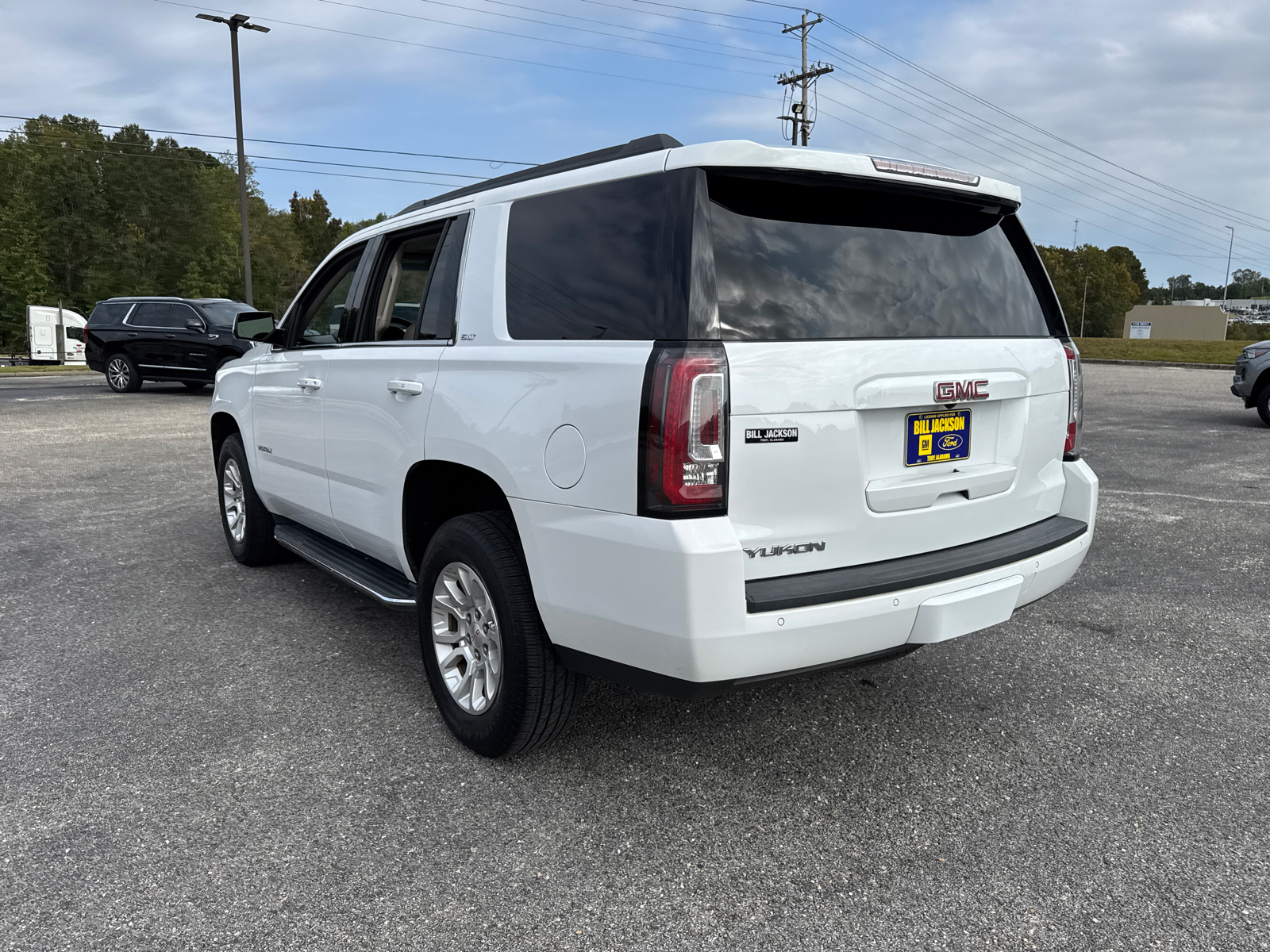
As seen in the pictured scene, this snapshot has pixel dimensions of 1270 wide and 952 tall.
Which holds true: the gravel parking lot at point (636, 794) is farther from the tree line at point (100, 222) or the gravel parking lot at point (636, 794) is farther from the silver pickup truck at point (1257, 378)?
the tree line at point (100, 222)

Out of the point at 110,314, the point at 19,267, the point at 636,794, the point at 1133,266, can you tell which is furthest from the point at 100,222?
the point at 1133,266

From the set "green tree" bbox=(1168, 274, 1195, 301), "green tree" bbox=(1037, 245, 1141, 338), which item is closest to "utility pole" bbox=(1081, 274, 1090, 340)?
"green tree" bbox=(1037, 245, 1141, 338)

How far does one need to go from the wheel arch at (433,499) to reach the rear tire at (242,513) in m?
2.22

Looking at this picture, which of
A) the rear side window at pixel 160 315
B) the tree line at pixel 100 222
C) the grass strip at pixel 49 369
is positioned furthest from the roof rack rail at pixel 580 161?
the tree line at pixel 100 222

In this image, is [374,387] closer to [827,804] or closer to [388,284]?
[388,284]

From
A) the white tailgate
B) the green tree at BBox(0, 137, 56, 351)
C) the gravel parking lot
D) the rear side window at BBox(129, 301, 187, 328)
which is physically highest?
the green tree at BBox(0, 137, 56, 351)

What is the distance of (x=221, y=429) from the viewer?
6.18m

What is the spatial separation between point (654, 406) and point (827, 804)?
4.67ft

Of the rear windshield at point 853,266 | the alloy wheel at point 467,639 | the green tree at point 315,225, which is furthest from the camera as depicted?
the green tree at point 315,225

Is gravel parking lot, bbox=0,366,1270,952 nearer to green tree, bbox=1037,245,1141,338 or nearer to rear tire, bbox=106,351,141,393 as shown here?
rear tire, bbox=106,351,141,393

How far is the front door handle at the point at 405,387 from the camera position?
11.5ft

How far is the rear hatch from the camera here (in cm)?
260

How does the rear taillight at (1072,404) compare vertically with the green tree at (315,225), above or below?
below

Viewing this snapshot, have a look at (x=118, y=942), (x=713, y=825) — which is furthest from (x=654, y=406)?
(x=118, y=942)
